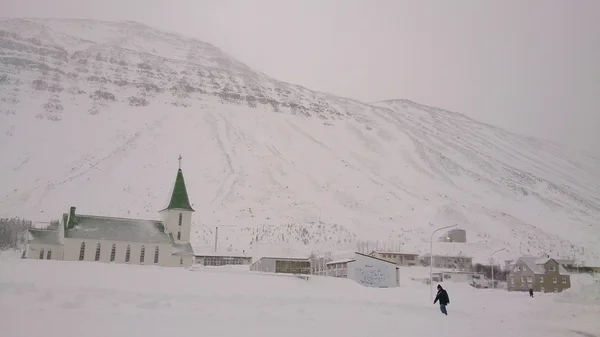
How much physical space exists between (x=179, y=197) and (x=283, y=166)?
4.51 metres

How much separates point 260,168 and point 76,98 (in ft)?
36.5

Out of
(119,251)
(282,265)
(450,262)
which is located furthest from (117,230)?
(450,262)

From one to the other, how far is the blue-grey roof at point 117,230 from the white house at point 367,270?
5.29 metres

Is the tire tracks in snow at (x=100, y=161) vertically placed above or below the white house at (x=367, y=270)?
above

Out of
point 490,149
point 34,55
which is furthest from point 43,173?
point 490,149

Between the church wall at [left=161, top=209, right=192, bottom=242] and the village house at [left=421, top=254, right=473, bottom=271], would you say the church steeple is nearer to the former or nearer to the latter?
the church wall at [left=161, top=209, right=192, bottom=242]

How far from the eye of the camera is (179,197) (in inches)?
685

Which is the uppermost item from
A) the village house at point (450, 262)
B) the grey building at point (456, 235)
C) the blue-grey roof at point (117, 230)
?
the grey building at point (456, 235)

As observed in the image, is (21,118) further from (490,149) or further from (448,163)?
(490,149)

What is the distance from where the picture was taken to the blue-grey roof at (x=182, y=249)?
15898mm

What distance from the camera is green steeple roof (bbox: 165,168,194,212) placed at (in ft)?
56.2

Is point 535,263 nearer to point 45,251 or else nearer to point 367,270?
point 367,270

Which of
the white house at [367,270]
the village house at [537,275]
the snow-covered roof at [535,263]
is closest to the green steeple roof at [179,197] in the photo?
the white house at [367,270]

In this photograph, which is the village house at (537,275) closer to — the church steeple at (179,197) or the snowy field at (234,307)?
the snowy field at (234,307)
